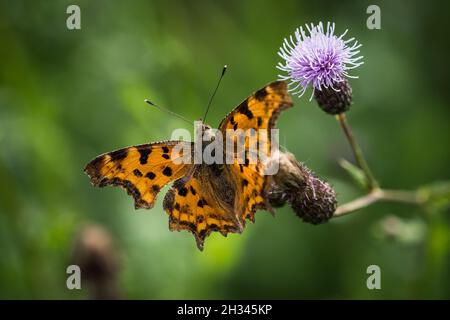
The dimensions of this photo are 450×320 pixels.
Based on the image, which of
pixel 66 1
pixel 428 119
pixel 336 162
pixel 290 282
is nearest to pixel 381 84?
pixel 428 119

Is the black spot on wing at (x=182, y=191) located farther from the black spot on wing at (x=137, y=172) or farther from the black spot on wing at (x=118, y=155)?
the black spot on wing at (x=118, y=155)

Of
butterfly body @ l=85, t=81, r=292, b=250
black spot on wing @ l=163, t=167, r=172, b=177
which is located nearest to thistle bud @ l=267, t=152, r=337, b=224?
butterfly body @ l=85, t=81, r=292, b=250

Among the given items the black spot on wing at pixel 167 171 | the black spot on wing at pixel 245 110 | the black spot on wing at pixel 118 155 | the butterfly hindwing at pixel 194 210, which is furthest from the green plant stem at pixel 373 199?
the black spot on wing at pixel 118 155

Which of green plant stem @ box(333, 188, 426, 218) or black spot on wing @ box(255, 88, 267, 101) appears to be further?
green plant stem @ box(333, 188, 426, 218)

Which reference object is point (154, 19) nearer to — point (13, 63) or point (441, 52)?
point (13, 63)

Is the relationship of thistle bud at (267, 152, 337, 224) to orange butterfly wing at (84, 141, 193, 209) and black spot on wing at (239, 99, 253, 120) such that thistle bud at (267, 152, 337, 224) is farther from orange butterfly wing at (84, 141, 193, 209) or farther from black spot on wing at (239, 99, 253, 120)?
orange butterfly wing at (84, 141, 193, 209)

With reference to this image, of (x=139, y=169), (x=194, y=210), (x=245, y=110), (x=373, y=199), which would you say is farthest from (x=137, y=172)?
(x=373, y=199)
